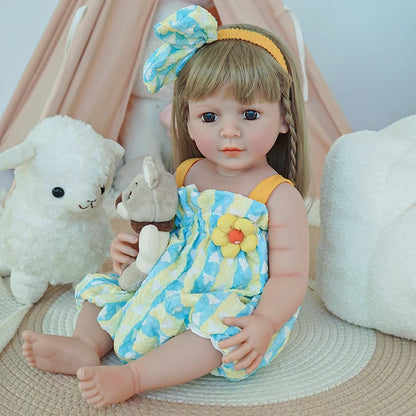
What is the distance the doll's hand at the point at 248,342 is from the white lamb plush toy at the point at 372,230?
27 centimetres

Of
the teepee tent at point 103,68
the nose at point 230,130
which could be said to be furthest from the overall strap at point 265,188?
the teepee tent at point 103,68

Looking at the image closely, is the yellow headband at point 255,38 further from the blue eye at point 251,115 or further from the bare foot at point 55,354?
the bare foot at point 55,354

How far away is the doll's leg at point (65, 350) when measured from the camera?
87cm

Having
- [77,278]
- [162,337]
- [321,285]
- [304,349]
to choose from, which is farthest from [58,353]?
[321,285]

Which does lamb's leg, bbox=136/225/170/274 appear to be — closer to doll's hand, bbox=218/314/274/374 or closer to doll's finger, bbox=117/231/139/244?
doll's finger, bbox=117/231/139/244

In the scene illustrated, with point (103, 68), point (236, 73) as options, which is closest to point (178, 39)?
point (236, 73)

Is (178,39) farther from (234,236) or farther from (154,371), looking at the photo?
(154,371)

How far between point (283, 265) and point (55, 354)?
392 millimetres

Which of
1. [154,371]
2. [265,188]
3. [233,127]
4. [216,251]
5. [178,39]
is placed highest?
[178,39]

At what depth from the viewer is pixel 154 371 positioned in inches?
32.6

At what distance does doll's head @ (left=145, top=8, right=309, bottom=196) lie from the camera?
89 cm

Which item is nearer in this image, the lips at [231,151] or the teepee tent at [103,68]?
the lips at [231,151]

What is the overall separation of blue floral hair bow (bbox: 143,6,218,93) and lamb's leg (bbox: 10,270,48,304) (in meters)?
0.47

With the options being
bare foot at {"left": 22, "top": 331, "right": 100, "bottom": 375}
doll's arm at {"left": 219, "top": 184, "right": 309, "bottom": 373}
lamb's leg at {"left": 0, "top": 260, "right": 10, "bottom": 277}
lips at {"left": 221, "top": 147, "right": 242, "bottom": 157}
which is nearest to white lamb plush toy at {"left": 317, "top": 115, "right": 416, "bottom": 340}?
doll's arm at {"left": 219, "top": 184, "right": 309, "bottom": 373}
